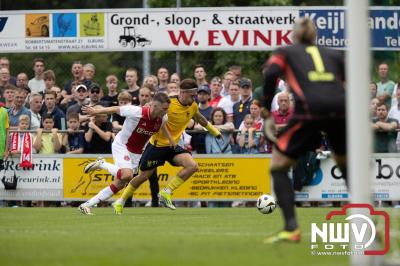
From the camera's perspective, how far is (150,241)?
10977 millimetres

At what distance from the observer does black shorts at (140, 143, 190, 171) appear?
59.7 ft

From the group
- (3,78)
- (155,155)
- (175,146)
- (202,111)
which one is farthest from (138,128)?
(3,78)

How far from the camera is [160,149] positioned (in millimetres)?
18359

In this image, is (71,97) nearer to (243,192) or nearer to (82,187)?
(82,187)

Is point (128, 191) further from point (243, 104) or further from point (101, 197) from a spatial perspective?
point (243, 104)

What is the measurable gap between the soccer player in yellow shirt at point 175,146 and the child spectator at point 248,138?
2270 mm

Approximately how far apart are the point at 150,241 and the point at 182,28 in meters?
11.4

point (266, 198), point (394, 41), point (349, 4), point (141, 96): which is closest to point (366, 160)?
point (349, 4)

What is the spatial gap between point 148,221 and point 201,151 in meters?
6.38

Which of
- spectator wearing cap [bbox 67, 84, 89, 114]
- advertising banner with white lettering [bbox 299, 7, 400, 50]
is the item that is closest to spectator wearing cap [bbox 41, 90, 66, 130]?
spectator wearing cap [bbox 67, 84, 89, 114]

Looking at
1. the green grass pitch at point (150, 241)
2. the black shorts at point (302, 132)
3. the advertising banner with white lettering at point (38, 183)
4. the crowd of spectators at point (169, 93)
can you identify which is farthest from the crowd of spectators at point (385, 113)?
the black shorts at point (302, 132)

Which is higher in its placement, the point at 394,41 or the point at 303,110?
the point at 394,41

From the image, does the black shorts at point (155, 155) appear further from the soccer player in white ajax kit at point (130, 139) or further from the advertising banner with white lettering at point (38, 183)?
the advertising banner with white lettering at point (38, 183)

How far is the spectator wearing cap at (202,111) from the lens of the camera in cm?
2100
